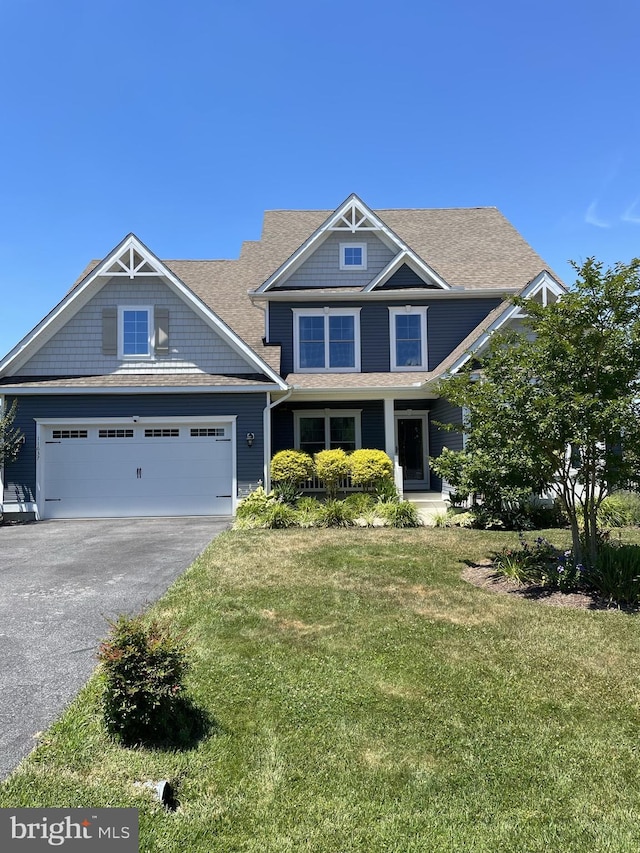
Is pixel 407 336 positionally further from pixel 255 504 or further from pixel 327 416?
pixel 255 504

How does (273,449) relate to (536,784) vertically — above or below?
above

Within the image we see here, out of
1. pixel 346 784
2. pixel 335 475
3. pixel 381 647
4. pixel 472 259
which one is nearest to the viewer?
pixel 346 784

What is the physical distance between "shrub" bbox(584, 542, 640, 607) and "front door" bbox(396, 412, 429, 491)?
10.4 metres

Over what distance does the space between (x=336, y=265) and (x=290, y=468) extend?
23.2ft

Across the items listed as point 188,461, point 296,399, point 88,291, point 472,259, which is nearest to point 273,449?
point 296,399

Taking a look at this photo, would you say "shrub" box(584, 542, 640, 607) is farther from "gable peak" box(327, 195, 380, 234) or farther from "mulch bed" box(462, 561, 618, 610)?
"gable peak" box(327, 195, 380, 234)

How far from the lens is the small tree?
45.5ft

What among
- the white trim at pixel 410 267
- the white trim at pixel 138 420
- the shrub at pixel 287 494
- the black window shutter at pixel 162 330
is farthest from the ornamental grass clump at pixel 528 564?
the black window shutter at pixel 162 330

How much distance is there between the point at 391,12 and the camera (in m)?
10.9

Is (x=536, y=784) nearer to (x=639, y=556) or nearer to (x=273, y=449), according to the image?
(x=639, y=556)

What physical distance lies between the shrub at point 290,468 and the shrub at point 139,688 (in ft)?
35.2

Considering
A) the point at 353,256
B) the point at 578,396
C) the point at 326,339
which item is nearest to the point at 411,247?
the point at 353,256

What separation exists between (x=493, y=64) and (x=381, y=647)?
13158 mm

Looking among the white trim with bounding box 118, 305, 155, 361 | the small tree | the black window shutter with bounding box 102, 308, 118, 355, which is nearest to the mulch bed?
the white trim with bounding box 118, 305, 155, 361
